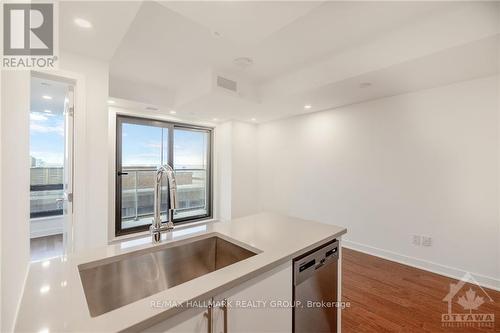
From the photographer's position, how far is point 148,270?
1197 mm

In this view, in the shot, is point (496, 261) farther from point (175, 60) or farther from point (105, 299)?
point (175, 60)

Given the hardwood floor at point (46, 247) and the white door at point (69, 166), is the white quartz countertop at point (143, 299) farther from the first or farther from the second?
the hardwood floor at point (46, 247)

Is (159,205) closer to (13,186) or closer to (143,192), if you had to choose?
(13,186)

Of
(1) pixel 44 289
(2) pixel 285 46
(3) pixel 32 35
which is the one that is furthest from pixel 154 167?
(1) pixel 44 289

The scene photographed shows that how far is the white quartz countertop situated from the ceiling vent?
2.15 m

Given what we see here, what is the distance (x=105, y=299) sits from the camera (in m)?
1.04

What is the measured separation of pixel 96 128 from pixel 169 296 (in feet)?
7.10

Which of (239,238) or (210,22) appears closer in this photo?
(239,238)

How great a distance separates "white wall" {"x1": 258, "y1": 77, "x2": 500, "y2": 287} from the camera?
247cm

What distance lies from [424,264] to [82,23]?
4.36 m

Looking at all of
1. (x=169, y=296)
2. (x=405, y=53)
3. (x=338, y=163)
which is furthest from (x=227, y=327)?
(x=338, y=163)

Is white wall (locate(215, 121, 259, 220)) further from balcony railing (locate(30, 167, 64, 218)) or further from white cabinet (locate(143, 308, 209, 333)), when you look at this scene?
white cabinet (locate(143, 308, 209, 333))

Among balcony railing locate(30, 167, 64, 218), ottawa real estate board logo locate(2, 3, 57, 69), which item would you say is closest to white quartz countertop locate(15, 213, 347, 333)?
ottawa real estate board logo locate(2, 3, 57, 69)

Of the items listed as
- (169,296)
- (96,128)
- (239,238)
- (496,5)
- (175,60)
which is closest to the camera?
(169,296)
